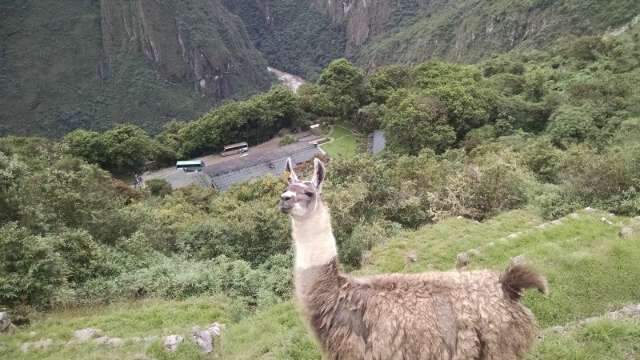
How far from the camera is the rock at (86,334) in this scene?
8.57 metres

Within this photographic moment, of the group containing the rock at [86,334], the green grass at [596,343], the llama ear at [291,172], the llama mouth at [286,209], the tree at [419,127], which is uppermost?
the llama ear at [291,172]

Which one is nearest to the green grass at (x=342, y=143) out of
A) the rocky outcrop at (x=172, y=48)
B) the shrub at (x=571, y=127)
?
the shrub at (x=571, y=127)

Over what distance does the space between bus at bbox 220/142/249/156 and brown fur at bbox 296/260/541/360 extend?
160 ft

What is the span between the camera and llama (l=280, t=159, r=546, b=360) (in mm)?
4410

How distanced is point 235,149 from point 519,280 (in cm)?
4997

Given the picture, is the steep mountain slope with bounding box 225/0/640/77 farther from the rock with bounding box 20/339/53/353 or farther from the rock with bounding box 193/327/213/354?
the rock with bounding box 20/339/53/353

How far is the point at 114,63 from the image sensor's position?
126 metres

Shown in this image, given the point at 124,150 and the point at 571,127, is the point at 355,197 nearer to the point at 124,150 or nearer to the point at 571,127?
the point at 571,127

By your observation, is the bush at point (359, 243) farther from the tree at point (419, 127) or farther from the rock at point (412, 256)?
the tree at point (419, 127)

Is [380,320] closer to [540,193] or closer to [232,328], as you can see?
[232,328]

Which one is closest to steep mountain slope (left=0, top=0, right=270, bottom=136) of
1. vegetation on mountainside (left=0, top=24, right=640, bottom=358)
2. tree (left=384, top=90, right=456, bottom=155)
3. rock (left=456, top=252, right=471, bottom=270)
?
tree (left=384, top=90, right=456, bottom=155)

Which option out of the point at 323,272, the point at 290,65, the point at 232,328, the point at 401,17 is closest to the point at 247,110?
the point at 232,328

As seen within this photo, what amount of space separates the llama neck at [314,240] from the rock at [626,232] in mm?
6915

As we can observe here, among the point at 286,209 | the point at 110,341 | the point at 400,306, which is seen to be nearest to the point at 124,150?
the point at 110,341
